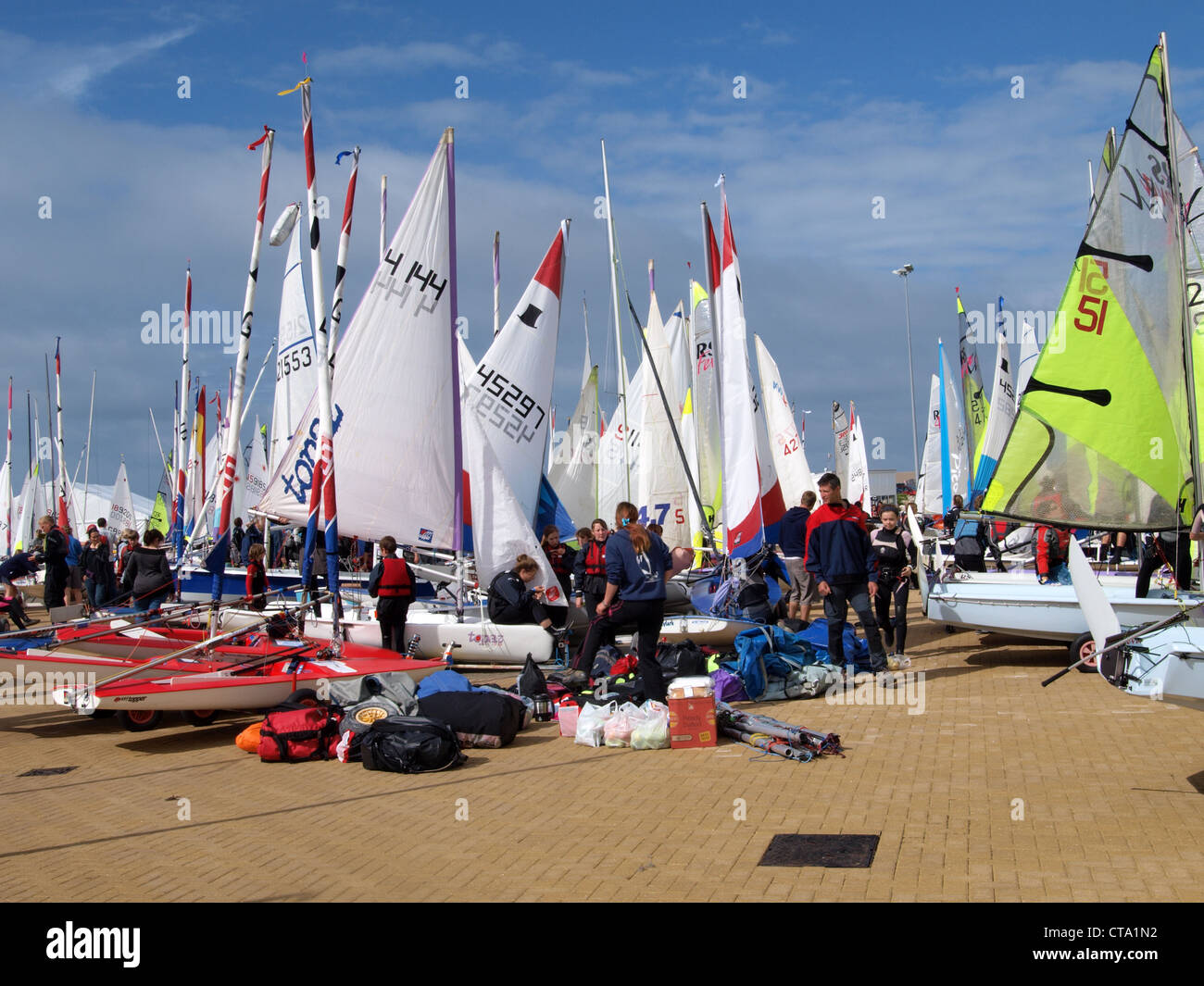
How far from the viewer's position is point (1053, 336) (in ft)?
29.9

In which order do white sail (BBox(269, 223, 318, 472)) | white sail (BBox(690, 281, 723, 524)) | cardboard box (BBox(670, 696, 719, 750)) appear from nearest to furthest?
1. cardboard box (BBox(670, 696, 719, 750))
2. white sail (BBox(269, 223, 318, 472))
3. white sail (BBox(690, 281, 723, 524))

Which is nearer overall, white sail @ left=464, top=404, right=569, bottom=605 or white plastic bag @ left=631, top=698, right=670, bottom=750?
white plastic bag @ left=631, top=698, right=670, bottom=750

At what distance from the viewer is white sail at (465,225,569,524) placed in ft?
48.4

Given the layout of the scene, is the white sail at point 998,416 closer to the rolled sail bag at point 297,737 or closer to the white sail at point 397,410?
the white sail at point 397,410

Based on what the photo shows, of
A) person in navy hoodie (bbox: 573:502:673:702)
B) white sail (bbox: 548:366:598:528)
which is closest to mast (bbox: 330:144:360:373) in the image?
person in navy hoodie (bbox: 573:502:673:702)

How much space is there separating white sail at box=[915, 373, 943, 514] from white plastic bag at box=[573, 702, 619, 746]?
2452 cm

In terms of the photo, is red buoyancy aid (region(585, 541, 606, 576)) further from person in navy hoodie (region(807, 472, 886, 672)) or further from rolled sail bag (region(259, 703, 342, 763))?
rolled sail bag (region(259, 703, 342, 763))

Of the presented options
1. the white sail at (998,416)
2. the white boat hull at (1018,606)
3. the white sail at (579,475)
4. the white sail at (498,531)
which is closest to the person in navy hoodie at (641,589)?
the white sail at (498,531)

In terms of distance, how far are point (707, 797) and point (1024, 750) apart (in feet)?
7.78

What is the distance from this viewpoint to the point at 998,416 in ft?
73.3

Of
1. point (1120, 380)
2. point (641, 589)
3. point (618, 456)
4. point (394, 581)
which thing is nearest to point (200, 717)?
point (394, 581)

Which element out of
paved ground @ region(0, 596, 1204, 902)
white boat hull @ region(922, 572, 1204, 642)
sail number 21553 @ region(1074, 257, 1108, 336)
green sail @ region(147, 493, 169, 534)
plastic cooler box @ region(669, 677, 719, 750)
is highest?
sail number 21553 @ region(1074, 257, 1108, 336)
